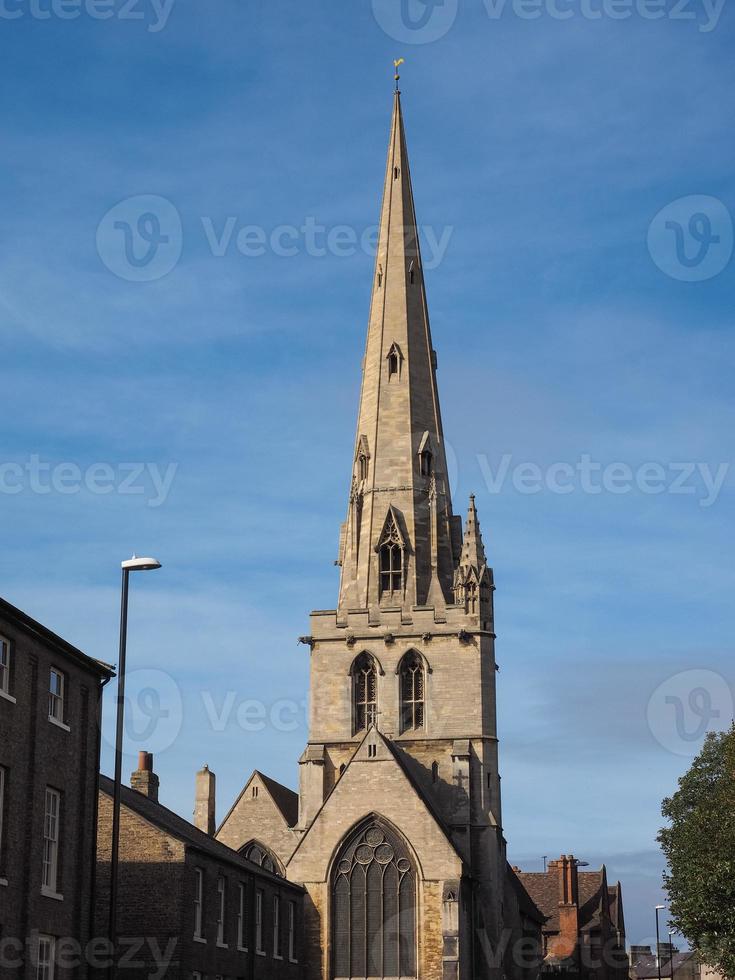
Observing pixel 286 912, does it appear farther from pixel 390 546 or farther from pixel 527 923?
pixel 527 923

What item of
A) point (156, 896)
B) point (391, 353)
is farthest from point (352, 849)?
point (391, 353)

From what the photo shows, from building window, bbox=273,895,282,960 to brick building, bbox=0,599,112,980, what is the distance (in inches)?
736

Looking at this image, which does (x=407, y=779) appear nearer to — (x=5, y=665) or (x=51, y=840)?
(x=51, y=840)

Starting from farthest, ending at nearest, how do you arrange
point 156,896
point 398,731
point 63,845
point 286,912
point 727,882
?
point 398,731 → point 286,912 → point 727,882 → point 156,896 → point 63,845

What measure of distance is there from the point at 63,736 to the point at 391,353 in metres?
44.0

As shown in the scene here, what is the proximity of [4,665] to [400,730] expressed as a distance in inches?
1478

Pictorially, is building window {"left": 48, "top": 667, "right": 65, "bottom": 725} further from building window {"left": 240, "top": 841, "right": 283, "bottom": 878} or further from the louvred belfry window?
building window {"left": 240, "top": 841, "right": 283, "bottom": 878}

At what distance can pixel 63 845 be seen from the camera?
104ft

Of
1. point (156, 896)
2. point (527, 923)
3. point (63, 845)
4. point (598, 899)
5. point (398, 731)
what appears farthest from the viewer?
point (598, 899)

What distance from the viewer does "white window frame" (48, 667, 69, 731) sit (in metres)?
31.4

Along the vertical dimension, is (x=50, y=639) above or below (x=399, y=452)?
below

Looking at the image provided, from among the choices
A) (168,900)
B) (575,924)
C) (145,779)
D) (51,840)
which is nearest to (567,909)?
(575,924)

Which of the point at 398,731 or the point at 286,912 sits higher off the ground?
the point at 398,731

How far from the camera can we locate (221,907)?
42.7m
